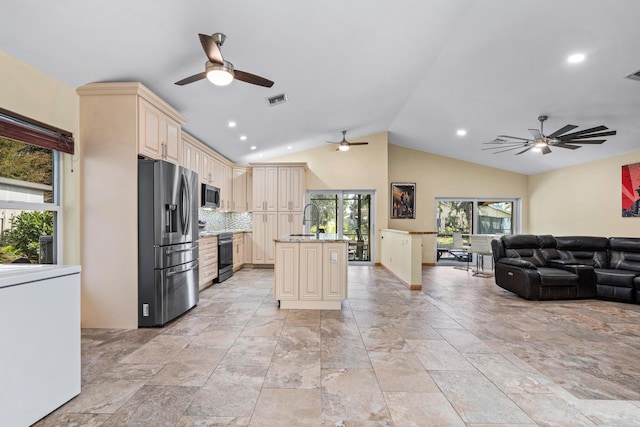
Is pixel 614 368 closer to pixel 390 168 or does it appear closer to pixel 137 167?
pixel 137 167

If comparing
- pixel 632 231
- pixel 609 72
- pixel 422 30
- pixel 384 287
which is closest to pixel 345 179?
pixel 384 287

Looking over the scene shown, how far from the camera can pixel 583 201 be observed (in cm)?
626

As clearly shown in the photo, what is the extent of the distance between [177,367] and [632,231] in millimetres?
7493

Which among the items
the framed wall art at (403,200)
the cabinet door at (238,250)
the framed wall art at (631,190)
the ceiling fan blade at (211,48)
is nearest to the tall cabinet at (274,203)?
the cabinet door at (238,250)

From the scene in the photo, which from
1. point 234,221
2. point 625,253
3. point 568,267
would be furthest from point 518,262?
point 234,221

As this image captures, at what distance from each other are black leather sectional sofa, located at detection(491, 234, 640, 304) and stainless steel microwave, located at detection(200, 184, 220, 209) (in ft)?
17.1

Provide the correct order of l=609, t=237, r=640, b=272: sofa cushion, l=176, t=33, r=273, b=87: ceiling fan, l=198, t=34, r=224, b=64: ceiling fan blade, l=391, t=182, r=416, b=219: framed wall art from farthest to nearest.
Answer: l=391, t=182, r=416, b=219: framed wall art, l=609, t=237, r=640, b=272: sofa cushion, l=176, t=33, r=273, b=87: ceiling fan, l=198, t=34, r=224, b=64: ceiling fan blade

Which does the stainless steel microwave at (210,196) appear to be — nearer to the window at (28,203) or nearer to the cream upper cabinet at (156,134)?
the cream upper cabinet at (156,134)

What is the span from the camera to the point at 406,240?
546cm

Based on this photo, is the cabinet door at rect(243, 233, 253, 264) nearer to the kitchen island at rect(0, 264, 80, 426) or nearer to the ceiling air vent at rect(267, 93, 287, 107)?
the ceiling air vent at rect(267, 93, 287, 107)

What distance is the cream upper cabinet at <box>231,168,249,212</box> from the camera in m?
7.01

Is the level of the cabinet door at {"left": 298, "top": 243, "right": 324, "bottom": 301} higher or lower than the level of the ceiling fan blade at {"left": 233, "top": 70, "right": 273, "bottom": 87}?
lower

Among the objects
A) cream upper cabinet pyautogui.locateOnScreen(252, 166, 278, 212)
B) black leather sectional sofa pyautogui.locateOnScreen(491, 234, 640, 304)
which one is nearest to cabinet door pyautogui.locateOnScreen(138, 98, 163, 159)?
cream upper cabinet pyautogui.locateOnScreen(252, 166, 278, 212)

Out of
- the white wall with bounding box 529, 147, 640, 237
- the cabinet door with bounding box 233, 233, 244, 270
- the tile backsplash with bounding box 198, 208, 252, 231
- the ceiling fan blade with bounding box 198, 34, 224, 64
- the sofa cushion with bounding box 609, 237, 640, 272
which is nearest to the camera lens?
the ceiling fan blade with bounding box 198, 34, 224, 64
